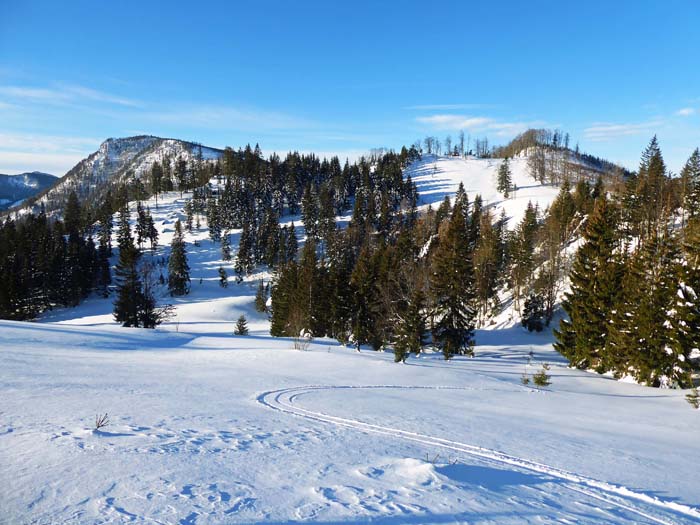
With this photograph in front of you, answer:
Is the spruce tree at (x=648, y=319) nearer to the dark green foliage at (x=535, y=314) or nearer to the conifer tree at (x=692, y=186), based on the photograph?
the dark green foliage at (x=535, y=314)

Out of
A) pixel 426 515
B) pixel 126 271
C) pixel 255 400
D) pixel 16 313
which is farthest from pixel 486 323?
pixel 16 313

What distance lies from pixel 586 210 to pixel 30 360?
77.1 meters

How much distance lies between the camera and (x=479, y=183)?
14375 centimetres

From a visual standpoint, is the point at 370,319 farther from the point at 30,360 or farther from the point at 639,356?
the point at 30,360

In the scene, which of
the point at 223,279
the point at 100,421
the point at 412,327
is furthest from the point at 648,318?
the point at 223,279

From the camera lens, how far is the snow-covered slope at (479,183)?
109m

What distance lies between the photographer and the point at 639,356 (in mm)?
20188

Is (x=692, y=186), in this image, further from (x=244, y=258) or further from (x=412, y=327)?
(x=244, y=258)

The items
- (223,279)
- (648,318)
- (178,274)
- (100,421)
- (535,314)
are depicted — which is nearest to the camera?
(100,421)

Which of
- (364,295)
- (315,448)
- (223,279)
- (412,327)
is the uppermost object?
(315,448)

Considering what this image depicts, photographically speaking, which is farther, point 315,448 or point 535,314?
point 535,314

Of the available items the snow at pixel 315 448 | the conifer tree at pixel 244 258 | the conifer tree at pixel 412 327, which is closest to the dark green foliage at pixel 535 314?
the conifer tree at pixel 412 327

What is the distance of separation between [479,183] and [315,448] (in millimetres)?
149149

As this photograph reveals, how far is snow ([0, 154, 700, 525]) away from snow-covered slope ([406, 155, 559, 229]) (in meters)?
92.1
